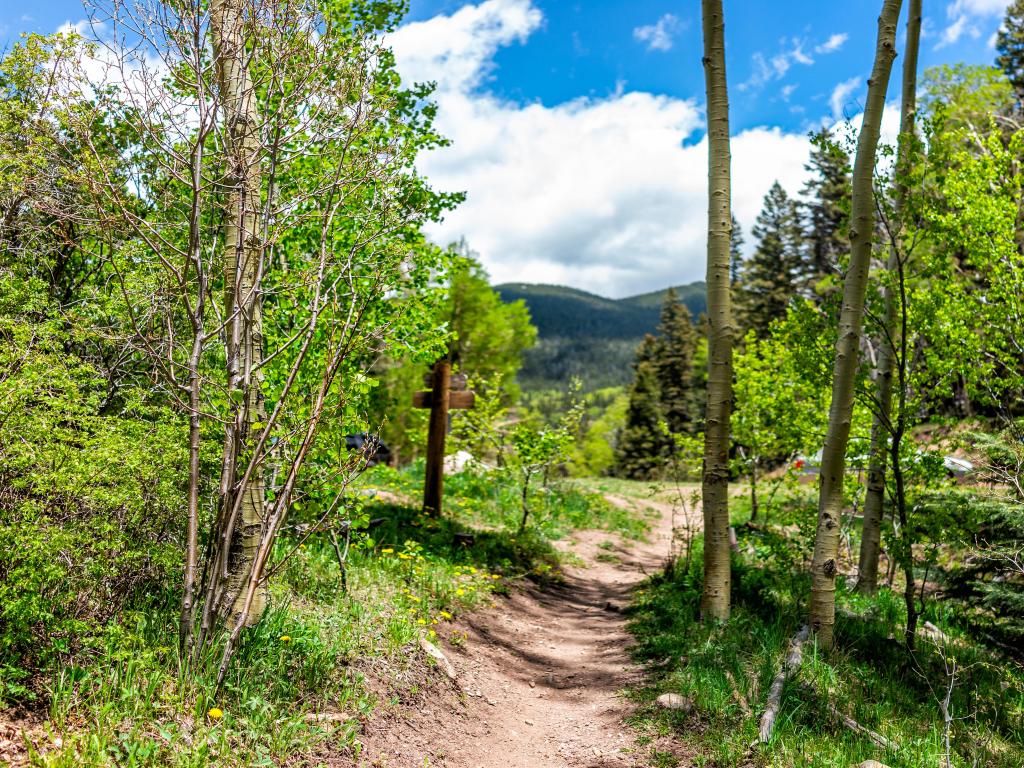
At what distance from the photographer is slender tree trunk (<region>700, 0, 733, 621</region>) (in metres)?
6.29

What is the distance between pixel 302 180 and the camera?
16.5ft

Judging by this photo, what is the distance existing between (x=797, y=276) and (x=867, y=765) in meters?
34.6

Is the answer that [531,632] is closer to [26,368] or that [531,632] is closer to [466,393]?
[466,393]

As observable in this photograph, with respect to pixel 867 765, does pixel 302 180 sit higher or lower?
higher

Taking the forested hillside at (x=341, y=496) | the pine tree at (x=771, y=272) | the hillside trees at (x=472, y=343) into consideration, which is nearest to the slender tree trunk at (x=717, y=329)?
the forested hillside at (x=341, y=496)

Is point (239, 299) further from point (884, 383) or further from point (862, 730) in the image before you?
point (884, 383)

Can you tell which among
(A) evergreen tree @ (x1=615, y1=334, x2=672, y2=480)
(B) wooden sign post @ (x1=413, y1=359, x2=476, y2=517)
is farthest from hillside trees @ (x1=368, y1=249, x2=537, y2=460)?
(B) wooden sign post @ (x1=413, y1=359, x2=476, y2=517)

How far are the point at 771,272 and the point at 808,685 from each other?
34.0m

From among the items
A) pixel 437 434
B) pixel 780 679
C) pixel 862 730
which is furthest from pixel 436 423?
pixel 862 730

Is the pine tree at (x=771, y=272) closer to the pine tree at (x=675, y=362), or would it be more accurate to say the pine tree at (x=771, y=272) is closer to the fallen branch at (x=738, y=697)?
the pine tree at (x=675, y=362)

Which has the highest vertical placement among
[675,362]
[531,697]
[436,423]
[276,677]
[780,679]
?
[675,362]

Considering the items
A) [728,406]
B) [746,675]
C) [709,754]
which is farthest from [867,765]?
[728,406]

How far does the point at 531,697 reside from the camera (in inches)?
211

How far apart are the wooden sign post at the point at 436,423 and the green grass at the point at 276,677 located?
2760 mm
